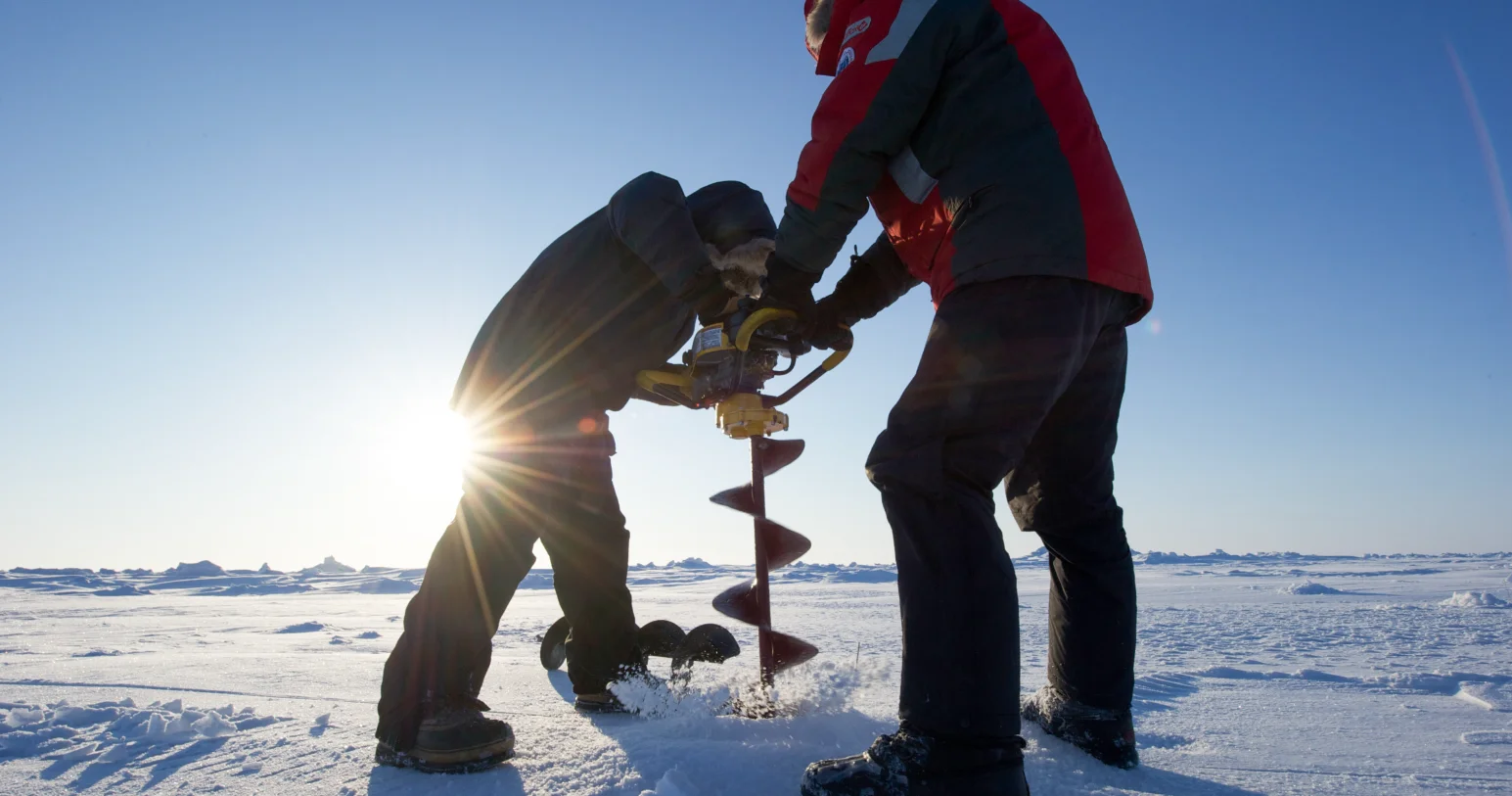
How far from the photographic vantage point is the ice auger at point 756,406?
184cm

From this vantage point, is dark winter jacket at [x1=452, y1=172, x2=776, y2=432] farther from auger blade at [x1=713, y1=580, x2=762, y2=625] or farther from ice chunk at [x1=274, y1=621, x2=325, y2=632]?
ice chunk at [x1=274, y1=621, x2=325, y2=632]

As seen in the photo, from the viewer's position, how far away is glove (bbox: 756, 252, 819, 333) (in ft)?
4.96

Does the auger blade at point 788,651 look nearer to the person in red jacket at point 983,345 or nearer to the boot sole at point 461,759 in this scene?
the person in red jacket at point 983,345

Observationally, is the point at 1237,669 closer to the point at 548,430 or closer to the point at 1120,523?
the point at 1120,523

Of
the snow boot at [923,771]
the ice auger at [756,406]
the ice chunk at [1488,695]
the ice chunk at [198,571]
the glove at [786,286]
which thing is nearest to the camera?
the snow boot at [923,771]

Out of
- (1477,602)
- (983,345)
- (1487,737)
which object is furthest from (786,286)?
(1477,602)

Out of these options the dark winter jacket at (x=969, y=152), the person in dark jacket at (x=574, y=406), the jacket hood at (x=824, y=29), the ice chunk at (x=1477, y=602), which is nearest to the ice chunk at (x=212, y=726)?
the person in dark jacket at (x=574, y=406)

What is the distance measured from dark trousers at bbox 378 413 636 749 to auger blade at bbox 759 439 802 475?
0.52 metres

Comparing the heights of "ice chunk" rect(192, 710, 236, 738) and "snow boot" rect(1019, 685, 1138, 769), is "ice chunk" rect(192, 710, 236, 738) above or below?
below

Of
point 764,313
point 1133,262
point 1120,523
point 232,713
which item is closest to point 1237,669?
point 1120,523

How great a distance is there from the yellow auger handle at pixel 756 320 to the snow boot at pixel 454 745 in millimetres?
1013

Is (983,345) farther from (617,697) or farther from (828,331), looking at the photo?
(617,697)

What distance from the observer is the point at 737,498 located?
2.31 m

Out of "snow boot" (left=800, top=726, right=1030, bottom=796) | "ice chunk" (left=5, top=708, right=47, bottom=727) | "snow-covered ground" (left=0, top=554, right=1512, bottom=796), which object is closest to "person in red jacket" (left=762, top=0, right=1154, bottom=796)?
"snow boot" (left=800, top=726, right=1030, bottom=796)
